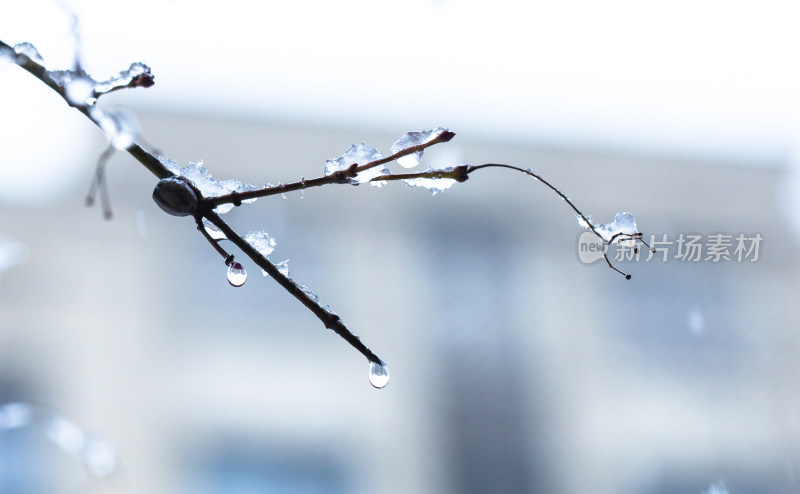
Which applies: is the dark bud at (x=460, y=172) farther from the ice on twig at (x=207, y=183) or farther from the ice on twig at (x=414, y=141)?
the ice on twig at (x=207, y=183)

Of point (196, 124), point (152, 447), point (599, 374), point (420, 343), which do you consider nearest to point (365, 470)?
point (420, 343)

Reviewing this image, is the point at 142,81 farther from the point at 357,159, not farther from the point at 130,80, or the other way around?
the point at 357,159

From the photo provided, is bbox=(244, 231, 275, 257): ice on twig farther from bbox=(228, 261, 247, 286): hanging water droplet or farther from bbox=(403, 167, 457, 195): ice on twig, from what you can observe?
bbox=(403, 167, 457, 195): ice on twig

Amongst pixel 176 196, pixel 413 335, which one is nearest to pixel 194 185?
pixel 176 196

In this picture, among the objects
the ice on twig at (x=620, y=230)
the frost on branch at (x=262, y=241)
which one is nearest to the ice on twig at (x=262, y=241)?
the frost on branch at (x=262, y=241)

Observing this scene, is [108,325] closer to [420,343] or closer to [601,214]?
[420,343]
